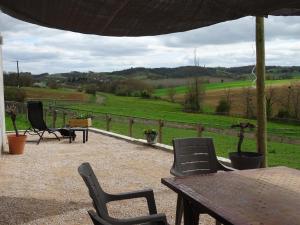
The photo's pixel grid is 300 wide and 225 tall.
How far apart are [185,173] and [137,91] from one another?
35.9m

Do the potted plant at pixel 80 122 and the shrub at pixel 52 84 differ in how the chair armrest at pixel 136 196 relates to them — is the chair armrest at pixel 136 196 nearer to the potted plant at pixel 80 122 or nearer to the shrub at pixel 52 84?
the potted plant at pixel 80 122

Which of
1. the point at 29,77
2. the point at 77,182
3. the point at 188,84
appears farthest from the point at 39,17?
the point at 188,84

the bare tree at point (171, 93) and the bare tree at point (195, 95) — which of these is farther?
the bare tree at point (171, 93)

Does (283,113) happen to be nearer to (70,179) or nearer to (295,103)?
(295,103)

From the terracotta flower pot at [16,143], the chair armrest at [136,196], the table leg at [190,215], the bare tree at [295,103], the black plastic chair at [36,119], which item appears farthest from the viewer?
the bare tree at [295,103]

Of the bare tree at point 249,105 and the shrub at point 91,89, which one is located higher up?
the shrub at point 91,89

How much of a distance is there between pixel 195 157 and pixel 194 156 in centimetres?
1

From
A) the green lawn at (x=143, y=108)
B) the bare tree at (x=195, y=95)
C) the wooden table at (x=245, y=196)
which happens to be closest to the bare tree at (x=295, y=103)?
the green lawn at (x=143, y=108)

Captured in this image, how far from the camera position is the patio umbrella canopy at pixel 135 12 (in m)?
2.83

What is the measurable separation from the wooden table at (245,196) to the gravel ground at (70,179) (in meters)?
1.15

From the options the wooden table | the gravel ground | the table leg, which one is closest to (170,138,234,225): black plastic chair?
the gravel ground

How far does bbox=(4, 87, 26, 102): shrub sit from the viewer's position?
2098 cm

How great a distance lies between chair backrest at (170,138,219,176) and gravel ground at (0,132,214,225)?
0.54 m

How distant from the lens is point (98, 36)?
12.1 ft
